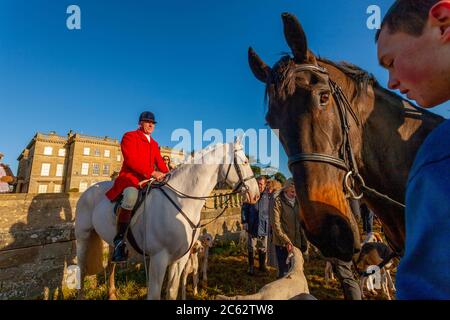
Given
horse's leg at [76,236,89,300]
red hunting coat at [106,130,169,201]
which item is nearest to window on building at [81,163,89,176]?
horse's leg at [76,236,89,300]

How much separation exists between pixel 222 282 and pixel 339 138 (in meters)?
6.31

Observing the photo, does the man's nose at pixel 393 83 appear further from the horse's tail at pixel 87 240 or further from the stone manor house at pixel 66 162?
the stone manor house at pixel 66 162

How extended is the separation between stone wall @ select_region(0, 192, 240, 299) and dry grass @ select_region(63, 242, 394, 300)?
25.5 inches

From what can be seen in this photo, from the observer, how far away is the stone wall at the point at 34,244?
13.4 ft

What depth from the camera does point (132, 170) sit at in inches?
178

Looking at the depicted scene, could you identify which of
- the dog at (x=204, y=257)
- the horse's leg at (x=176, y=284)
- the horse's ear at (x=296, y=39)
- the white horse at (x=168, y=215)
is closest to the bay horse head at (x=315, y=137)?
the horse's ear at (x=296, y=39)

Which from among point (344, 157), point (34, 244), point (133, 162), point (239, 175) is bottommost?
point (34, 244)

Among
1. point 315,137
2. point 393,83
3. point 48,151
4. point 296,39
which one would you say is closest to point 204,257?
point 315,137

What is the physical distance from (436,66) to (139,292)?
6.43 meters

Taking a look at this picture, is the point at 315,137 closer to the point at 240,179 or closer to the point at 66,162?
the point at 240,179

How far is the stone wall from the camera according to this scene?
161 inches

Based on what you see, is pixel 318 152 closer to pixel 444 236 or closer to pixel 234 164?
pixel 444 236

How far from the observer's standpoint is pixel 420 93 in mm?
750

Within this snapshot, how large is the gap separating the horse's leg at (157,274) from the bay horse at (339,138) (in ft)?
10.5
